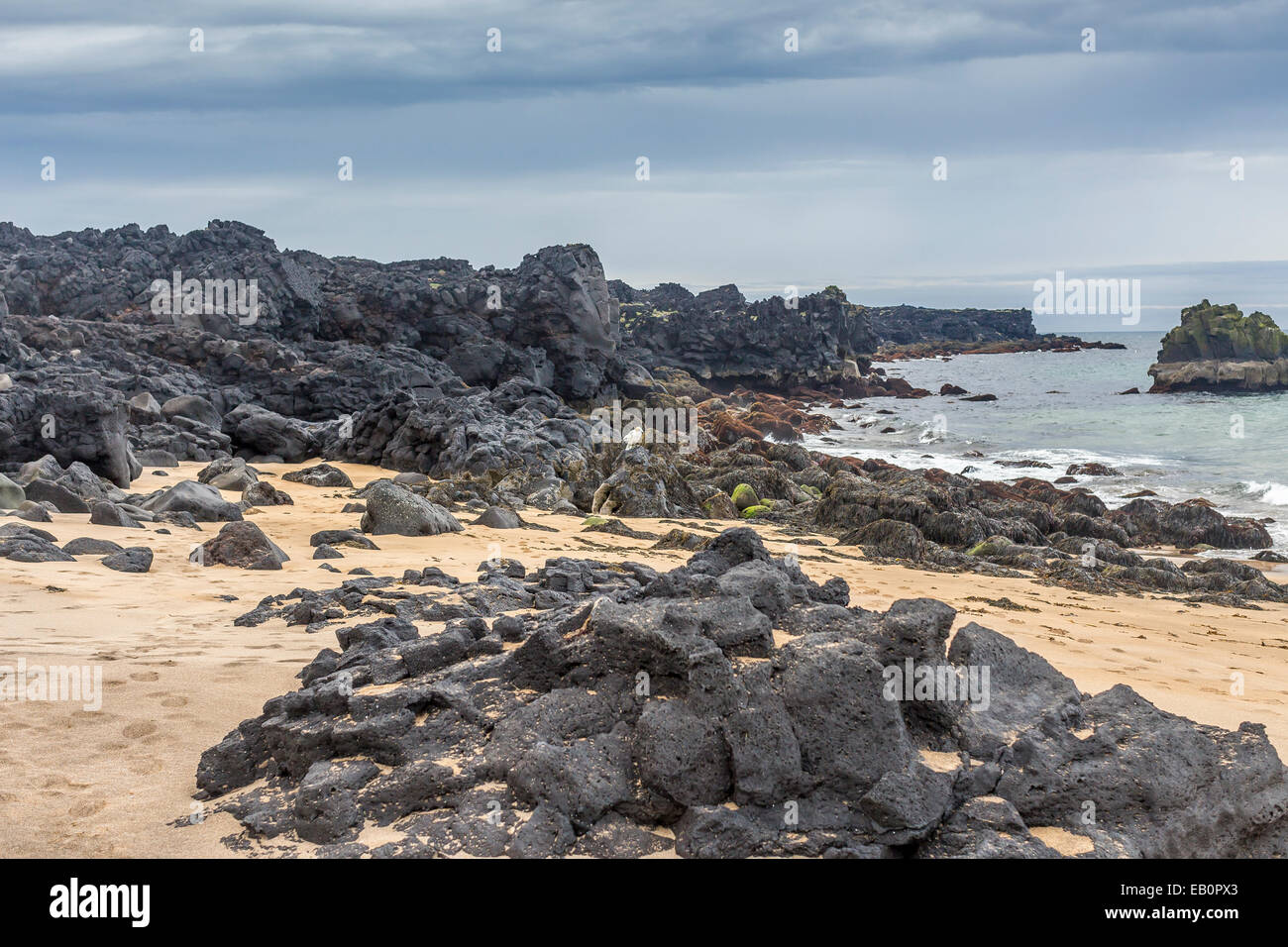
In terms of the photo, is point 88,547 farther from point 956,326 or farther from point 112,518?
point 956,326

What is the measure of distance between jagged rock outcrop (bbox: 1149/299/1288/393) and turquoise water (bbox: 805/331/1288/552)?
3.11m

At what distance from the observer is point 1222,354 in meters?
70.8

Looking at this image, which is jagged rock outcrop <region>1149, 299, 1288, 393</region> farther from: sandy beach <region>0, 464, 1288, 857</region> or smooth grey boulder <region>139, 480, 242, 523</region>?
smooth grey boulder <region>139, 480, 242, 523</region>

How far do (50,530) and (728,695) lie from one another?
1045 centimetres

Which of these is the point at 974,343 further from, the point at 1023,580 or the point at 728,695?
the point at 728,695

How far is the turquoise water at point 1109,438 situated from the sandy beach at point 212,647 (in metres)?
10.6

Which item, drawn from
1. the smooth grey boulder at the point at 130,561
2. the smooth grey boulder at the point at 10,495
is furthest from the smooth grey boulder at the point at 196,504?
the smooth grey boulder at the point at 130,561

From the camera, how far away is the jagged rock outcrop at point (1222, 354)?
6788 cm

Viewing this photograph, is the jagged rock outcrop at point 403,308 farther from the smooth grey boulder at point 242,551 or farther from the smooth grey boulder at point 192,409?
the smooth grey boulder at point 242,551

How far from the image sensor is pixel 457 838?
12.9 ft

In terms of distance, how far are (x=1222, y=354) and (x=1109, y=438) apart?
40.1 m

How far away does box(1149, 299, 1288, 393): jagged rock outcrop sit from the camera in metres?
67.9

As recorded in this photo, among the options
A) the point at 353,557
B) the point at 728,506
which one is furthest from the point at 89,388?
the point at 728,506

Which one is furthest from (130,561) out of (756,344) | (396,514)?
(756,344)
